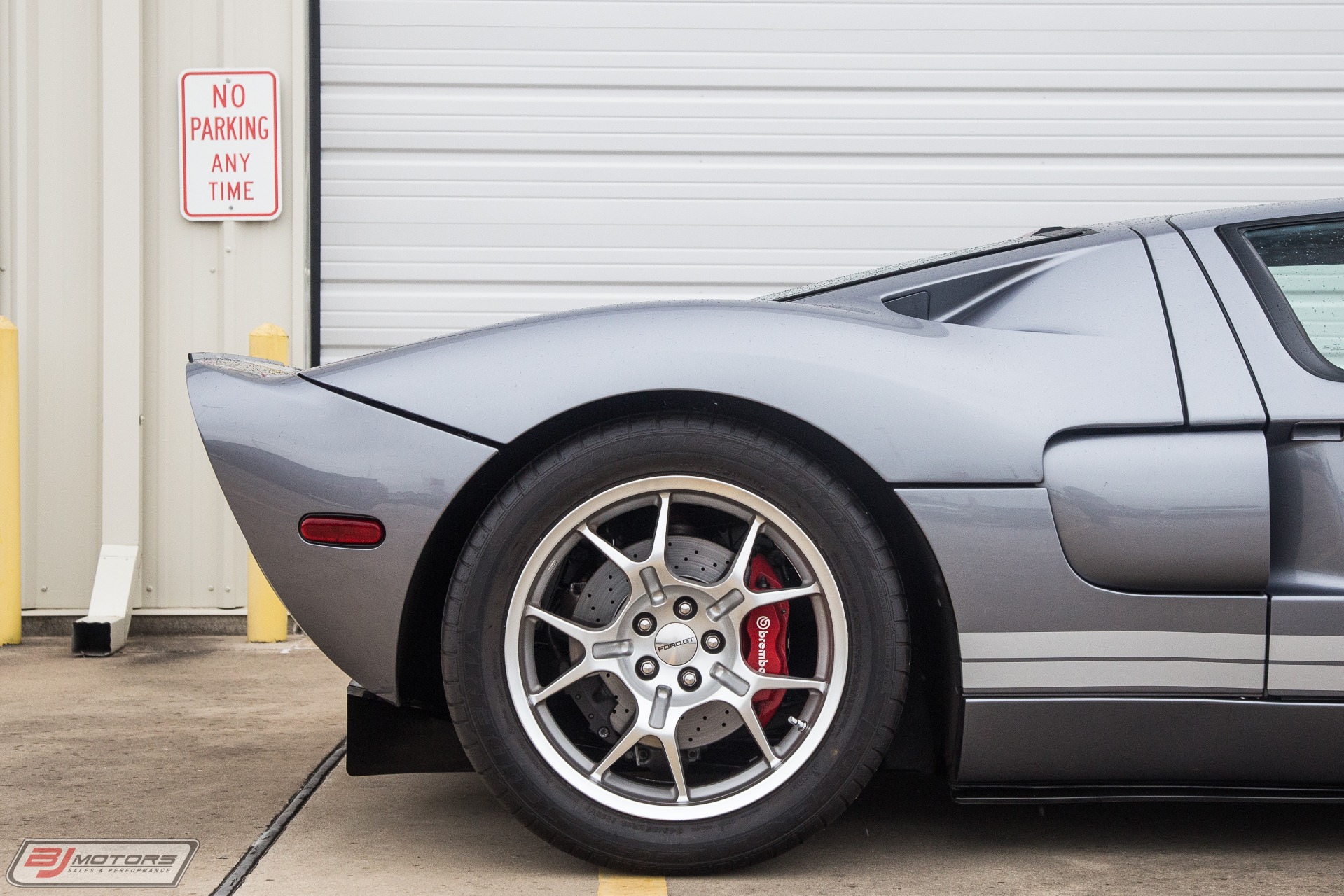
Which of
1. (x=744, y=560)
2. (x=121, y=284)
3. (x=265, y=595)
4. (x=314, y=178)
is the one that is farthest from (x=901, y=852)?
(x=121, y=284)

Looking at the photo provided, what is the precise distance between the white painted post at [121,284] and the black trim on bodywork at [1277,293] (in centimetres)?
389

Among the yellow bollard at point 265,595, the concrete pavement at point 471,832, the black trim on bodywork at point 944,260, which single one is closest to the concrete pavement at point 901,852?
the concrete pavement at point 471,832

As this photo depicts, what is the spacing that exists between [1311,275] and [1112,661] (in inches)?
31.2

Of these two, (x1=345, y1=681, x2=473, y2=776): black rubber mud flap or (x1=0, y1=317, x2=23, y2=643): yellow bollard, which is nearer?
(x1=345, y1=681, x2=473, y2=776): black rubber mud flap

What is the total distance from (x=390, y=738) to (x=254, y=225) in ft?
10.4

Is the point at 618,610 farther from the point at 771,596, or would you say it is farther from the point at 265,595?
the point at 265,595

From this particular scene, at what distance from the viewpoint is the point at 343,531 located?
6.18ft

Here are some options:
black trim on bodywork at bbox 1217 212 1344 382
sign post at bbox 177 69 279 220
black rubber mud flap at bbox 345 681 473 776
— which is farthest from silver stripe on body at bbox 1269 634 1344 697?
sign post at bbox 177 69 279 220

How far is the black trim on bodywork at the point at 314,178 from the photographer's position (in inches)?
182

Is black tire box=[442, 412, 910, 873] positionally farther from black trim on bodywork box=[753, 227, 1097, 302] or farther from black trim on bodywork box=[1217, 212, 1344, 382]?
black trim on bodywork box=[1217, 212, 1344, 382]

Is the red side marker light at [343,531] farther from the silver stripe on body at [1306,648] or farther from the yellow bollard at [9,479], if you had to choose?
the yellow bollard at [9,479]

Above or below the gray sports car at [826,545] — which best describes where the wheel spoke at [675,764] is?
below

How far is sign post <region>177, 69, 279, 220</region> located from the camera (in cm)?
455

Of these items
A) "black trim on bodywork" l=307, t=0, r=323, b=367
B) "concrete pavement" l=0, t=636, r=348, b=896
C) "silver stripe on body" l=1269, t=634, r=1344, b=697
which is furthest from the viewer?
"black trim on bodywork" l=307, t=0, r=323, b=367
